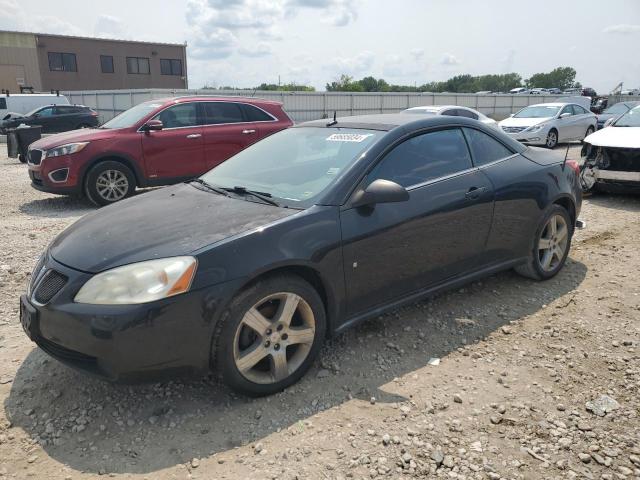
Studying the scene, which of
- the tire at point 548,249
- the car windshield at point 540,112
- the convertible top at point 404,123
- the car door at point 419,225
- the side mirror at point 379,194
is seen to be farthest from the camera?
the car windshield at point 540,112

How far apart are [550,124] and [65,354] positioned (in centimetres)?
1576

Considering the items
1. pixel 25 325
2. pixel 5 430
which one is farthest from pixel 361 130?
pixel 5 430

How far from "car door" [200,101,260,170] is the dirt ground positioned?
5169 millimetres

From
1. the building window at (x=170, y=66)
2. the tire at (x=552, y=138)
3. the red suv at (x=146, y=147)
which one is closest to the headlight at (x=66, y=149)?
the red suv at (x=146, y=147)

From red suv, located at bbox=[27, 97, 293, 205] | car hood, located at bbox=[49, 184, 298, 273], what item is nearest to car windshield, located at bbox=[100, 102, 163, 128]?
red suv, located at bbox=[27, 97, 293, 205]

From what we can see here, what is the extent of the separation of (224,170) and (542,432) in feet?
9.28

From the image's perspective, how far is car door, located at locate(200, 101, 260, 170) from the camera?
8742 millimetres

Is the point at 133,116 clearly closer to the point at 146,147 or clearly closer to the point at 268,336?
the point at 146,147

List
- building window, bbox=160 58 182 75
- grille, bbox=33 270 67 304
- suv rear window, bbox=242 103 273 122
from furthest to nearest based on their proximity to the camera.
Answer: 1. building window, bbox=160 58 182 75
2. suv rear window, bbox=242 103 273 122
3. grille, bbox=33 270 67 304

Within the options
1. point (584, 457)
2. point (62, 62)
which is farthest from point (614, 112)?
point (62, 62)

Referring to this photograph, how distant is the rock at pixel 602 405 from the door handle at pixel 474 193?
5.13ft

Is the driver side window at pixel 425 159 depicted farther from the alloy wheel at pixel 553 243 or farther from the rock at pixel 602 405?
the rock at pixel 602 405

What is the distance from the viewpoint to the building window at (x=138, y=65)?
161 ft

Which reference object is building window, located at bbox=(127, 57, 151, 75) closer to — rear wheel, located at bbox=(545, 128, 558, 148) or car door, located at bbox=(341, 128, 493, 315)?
rear wheel, located at bbox=(545, 128, 558, 148)
